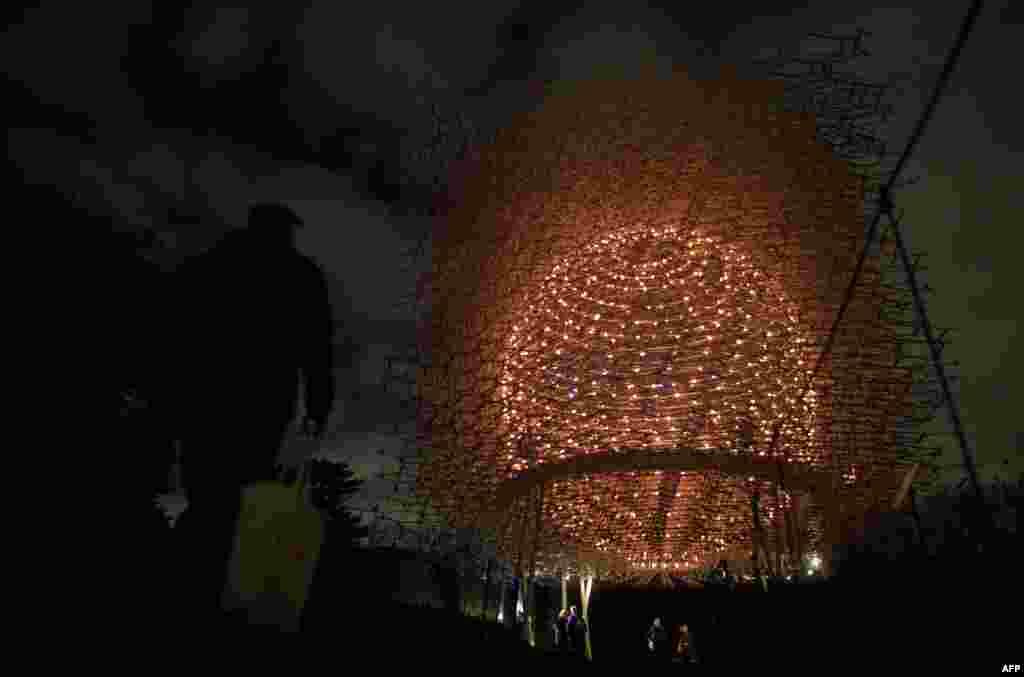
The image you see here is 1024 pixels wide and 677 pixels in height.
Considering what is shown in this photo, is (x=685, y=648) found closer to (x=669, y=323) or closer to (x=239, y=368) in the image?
(x=669, y=323)

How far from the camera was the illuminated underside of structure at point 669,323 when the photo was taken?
757 centimetres

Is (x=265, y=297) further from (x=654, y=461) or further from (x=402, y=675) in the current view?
(x=654, y=461)

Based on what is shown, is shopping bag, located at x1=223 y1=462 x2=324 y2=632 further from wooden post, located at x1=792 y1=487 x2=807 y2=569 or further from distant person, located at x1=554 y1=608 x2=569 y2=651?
distant person, located at x1=554 y1=608 x2=569 y2=651

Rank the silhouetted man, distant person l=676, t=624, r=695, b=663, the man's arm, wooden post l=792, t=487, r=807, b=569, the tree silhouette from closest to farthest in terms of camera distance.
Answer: the silhouetted man < the man's arm < wooden post l=792, t=487, r=807, b=569 < distant person l=676, t=624, r=695, b=663 < the tree silhouette

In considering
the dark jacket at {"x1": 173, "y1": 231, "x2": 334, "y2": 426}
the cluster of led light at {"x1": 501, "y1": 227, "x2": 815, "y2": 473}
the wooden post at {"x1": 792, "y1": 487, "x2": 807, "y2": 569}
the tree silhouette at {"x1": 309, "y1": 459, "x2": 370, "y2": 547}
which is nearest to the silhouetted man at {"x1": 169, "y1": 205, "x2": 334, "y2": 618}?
the dark jacket at {"x1": 173, "y1": 231, "x2": 334, "y2": 426}

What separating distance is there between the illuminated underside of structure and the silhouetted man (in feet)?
19.6

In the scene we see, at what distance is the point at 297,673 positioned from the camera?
4.48ft

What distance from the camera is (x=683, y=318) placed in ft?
24.6

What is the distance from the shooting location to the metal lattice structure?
758 cm

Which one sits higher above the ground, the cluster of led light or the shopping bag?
the cluster of led light

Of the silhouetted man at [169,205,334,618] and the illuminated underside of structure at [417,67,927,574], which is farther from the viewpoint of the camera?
the illuminated underside of structure at [417,67,927,574]

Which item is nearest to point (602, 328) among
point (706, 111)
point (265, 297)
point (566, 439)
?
point (566, 439)

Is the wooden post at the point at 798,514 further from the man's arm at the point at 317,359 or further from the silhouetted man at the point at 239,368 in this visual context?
the silhouetted man at the point at 239,368

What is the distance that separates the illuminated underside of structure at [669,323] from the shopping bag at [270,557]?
6427 millimetres
